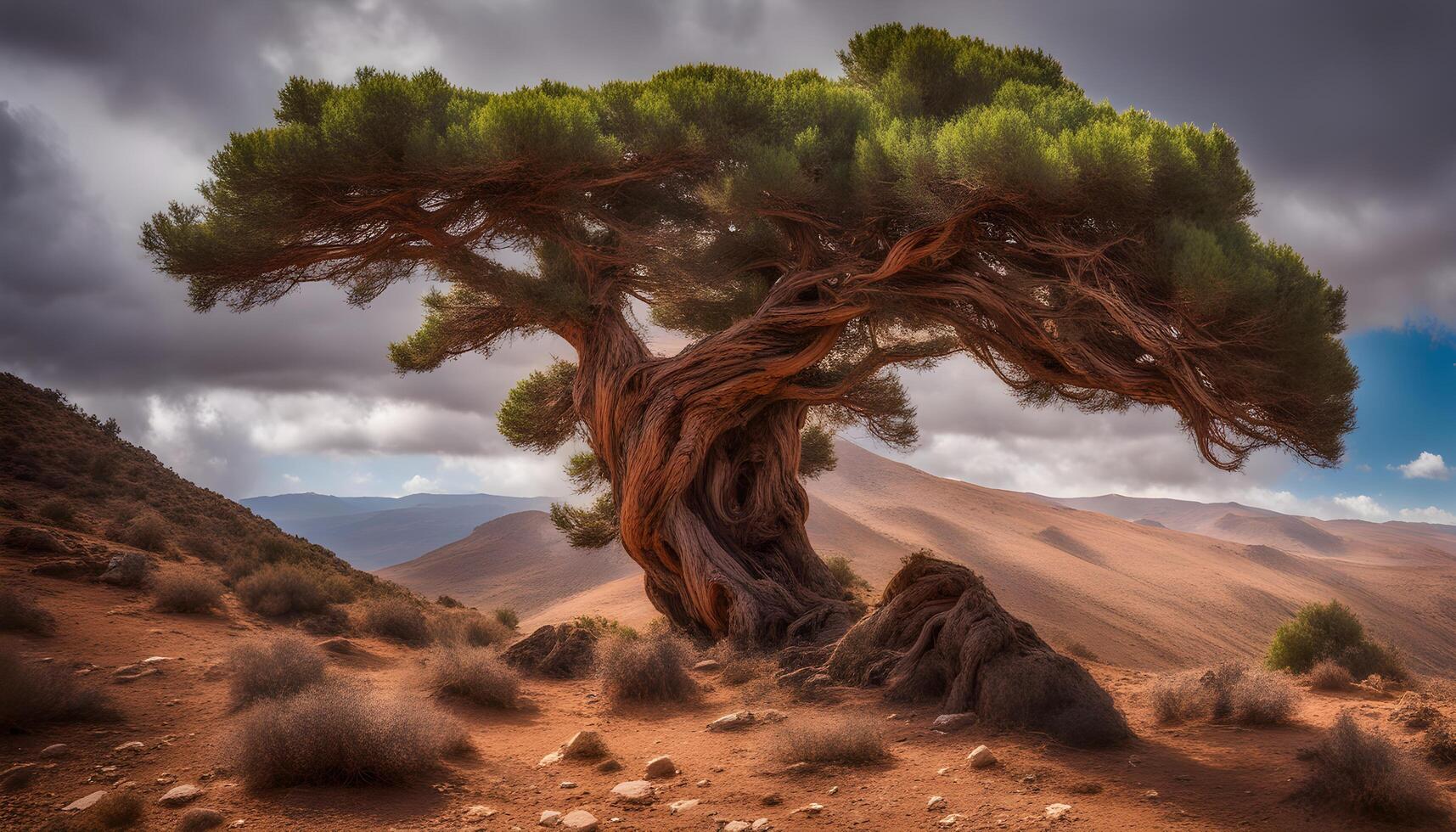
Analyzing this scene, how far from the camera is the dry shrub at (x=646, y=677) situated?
28.2ft

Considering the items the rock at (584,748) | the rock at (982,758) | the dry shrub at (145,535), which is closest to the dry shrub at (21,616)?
the dry shrub at (145,535)

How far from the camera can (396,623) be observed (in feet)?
41.5

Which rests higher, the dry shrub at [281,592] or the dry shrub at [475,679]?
the dry shrub at [281,592]

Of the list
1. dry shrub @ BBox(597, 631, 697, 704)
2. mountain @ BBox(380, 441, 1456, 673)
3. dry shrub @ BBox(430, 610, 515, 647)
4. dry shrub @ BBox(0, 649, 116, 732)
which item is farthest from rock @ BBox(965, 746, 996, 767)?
mountain @ BBox(380, 441, 1456, 673)

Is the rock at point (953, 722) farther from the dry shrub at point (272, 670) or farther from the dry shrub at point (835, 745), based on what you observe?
the dry shrub at point (272, 670)

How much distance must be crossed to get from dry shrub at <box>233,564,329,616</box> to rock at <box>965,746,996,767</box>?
1083cm

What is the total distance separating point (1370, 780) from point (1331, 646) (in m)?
7.79

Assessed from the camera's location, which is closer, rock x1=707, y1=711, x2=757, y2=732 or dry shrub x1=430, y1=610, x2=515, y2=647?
rock x1=707, y1=711, x2=757, y2=732

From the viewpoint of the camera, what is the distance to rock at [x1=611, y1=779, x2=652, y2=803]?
534 centimetres

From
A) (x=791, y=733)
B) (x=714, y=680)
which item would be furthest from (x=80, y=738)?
(x=714, y=680)

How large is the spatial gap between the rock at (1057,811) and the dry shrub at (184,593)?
35.9ft

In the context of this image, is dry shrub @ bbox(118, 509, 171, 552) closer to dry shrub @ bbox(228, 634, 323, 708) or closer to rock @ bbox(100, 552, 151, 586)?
rock @ bbox(100, 552, 151, 586)

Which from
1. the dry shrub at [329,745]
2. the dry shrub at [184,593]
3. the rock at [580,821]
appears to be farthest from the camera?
the dry shrub at [184,593]

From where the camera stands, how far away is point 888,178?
9.99 meters
